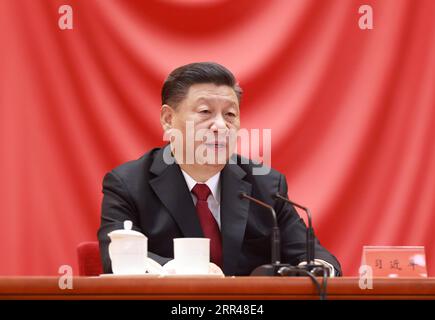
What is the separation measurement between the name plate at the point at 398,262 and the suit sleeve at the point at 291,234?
19.3 inches

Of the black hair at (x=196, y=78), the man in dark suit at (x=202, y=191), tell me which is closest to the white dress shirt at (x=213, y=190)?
the man in dark suit at (x=202, y=191)

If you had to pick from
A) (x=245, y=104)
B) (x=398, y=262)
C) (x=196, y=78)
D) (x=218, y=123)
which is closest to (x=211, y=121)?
(x=218, y=123)

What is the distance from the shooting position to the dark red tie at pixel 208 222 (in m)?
2.42

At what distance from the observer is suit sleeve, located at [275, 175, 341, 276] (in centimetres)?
251

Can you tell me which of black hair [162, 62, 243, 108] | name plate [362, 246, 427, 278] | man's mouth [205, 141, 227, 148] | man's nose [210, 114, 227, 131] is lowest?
name plate [362, 246, 427, 278]

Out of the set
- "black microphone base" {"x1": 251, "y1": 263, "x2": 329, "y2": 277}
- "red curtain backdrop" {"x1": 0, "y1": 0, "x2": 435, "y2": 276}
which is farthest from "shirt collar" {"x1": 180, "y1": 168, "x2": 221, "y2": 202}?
"black microphone base" {"x1": 251, "y1": 263, "x2": 329, "y2": 277}

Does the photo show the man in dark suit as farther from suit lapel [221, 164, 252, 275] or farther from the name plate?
the name plate

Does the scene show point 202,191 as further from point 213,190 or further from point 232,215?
point 232,215

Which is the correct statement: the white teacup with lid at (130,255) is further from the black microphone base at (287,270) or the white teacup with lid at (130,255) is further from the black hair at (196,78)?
the black hair at (196,78)

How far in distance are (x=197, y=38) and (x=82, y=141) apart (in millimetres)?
654

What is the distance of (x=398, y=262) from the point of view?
6.20 feet

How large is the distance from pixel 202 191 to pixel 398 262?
2.78ft

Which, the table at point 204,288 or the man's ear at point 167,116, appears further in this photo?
A: the man's ear at point 167,116

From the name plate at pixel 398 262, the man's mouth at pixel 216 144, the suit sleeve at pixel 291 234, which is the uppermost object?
the man's mouth at pixel 216 144
